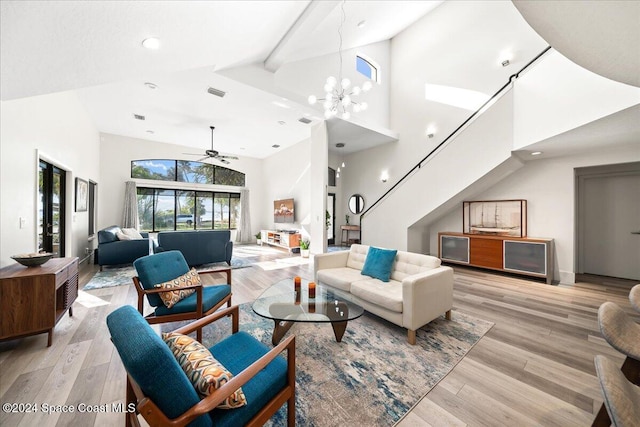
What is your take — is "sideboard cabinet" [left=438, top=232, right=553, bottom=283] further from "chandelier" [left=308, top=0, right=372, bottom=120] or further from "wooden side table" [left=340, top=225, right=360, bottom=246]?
"chandelier" [left=308, top=0, right=372, bottom=120]

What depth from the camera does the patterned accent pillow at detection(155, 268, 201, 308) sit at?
2260 millimetres

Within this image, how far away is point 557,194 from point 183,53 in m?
6.52

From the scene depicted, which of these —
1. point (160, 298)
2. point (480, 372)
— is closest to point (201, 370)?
point (160, 298)

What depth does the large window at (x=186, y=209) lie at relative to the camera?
25.9 feet

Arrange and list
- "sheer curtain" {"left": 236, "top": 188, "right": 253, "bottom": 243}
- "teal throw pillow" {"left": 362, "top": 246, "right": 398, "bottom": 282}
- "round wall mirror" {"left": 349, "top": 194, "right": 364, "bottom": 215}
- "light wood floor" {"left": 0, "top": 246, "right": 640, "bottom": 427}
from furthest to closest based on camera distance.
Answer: "sheer curtain" {"left": 236, "top": 188, "right": 253, "bottom": 243}, "round wall mirror" {"left": 349, "top": 194, "right": 364, "bottom": 215}, "teal throw pillow" {"left": 362, "top": 246, "right": 398, "bottom": 282}, "light wood floor" {"left": 0, "top": 246, "right": 640, "bottom": 427}

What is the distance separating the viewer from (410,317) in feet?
7.52

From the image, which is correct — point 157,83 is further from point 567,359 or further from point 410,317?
point 567,359

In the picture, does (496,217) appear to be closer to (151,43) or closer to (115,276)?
(151,43)

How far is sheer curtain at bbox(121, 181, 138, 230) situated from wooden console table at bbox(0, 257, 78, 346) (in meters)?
5.61

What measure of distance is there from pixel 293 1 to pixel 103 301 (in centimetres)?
481

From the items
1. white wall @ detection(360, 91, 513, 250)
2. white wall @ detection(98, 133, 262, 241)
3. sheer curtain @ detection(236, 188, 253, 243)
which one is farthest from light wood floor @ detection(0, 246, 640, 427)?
sheer curtain @ detection(236, 188, 253, 243)

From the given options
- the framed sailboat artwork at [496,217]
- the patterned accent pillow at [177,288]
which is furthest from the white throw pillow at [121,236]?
the framed sailboat artwork at [496,217]

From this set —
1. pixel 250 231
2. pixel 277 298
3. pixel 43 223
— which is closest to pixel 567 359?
pixel 277 298

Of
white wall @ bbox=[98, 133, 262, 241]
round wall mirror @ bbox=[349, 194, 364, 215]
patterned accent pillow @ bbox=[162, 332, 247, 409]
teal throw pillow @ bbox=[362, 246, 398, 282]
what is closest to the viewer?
patterned accent pillow @ bbox=[162, 332, 247, 409]
